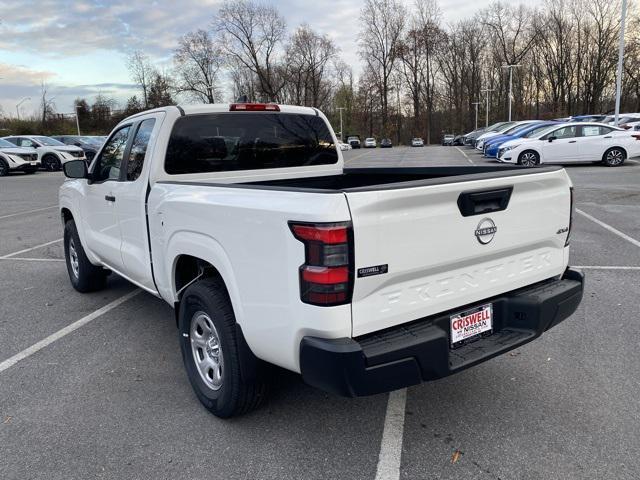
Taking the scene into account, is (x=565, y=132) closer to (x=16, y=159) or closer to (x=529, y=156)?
(x=529, y=156)

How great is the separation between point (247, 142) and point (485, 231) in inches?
87.8

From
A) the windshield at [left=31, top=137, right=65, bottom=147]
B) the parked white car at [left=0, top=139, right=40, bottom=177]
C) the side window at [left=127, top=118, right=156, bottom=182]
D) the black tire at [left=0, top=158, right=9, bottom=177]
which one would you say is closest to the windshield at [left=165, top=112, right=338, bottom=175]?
the side window at [left=127, top=118, right=156, bottom=182]

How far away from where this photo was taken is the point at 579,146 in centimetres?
1877

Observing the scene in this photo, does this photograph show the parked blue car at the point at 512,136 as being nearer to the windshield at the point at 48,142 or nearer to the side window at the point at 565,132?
the side window at the point at 565,132

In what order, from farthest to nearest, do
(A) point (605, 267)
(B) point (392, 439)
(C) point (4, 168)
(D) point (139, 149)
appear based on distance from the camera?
(C) point (4, 168), (A) point (605, 267), (D) point (139, 149), (B) point (392, 439)

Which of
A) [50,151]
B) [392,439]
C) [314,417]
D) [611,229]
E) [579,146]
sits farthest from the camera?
[50,151]

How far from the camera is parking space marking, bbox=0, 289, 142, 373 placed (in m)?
4.11

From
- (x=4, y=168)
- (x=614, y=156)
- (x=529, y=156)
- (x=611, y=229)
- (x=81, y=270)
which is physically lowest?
(x=611, y=229)

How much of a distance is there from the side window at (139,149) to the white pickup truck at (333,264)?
0.7 inches

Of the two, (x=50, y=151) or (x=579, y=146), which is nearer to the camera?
(x=579, y=146)

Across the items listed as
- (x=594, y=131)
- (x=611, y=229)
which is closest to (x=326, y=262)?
(x=611, y=229)

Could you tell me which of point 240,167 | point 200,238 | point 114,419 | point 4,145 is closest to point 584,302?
point 240,167

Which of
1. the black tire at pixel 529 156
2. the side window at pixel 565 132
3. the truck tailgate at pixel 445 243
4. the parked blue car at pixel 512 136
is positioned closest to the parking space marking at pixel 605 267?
the truck tailgate at pixel 445 243

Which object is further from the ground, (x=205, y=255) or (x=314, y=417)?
(x=205, y=255)
